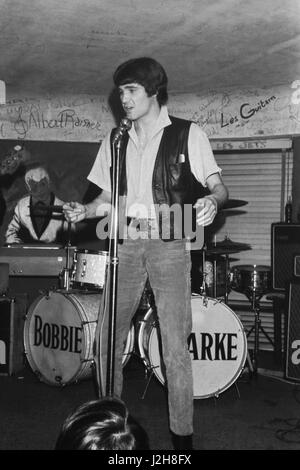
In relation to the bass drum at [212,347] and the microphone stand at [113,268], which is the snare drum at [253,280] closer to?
the bass drum at [212,347]

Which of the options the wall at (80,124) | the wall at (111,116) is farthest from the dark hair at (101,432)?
the wall at (111,116)

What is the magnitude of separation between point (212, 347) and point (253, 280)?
1060 millimetres

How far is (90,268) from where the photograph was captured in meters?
4.37

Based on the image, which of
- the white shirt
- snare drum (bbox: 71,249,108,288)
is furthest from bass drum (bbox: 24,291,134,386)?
the white shirt

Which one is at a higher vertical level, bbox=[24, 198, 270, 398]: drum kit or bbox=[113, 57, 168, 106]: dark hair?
bbox=[113, 57, 168, 106]: dark hair

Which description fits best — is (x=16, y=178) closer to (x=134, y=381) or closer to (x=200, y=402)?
(x=134, y=381)

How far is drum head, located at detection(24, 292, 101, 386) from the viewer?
4262 millimetres

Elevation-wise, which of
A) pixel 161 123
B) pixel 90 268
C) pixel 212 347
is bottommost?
pixel 212 347

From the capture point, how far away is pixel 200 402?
4078 millimetres

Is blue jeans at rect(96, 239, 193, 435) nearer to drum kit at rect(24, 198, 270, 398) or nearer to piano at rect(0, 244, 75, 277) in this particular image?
drum kit at rect(24, 198, 270, 398)

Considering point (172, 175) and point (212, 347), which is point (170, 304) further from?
point (212, 347)

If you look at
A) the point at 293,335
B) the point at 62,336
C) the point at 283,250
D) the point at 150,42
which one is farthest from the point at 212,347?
the point at 150,42

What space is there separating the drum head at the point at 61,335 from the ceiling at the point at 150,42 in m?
Result: 1.99
